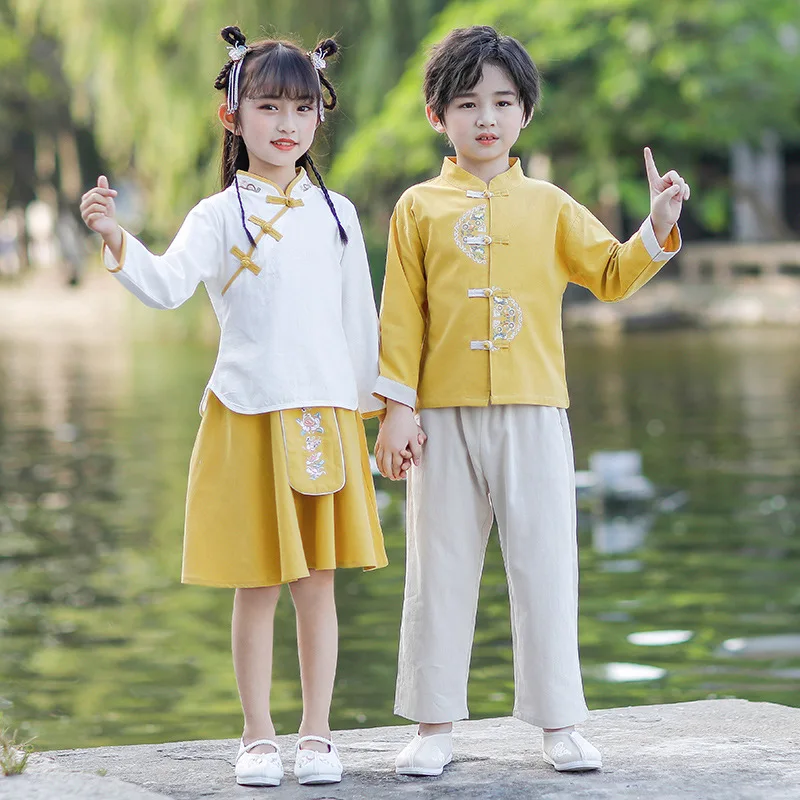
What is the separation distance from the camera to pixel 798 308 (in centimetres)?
1966

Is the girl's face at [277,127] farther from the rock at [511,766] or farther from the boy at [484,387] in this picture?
the rock at [511,766]

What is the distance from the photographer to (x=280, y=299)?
10.5 feet

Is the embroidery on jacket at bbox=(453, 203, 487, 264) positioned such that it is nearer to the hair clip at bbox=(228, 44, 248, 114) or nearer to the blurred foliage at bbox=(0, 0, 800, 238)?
the hair clip at bbox=(228, 44, 248, 114)

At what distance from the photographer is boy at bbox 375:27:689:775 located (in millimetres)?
3254

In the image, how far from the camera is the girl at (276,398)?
10.4 ft

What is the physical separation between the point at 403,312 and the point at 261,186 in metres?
0.38

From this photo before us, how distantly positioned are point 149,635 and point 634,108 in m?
15.4

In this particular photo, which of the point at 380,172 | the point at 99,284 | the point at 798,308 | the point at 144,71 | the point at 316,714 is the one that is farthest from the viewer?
the point at 99,284

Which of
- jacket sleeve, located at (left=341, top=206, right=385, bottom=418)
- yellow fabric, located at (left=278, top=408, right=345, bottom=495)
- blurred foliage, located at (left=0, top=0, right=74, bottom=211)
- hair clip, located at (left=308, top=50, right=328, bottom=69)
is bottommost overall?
yellow fabric, located at (left=278, top=408, right=345, bottom=495)

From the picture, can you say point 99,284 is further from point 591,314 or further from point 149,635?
point 149,635

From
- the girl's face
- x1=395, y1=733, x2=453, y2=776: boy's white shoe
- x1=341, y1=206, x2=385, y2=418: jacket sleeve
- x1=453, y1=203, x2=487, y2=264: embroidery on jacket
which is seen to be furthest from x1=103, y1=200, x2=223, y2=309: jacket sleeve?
x1=395, y1=733, x2=453, y2=776: boy's white shoe

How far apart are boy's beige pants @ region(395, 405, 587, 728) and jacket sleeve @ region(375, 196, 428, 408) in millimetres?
95

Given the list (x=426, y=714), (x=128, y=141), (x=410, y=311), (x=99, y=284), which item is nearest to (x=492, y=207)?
(x=410, y=311)

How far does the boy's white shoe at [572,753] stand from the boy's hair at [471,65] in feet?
4.16
